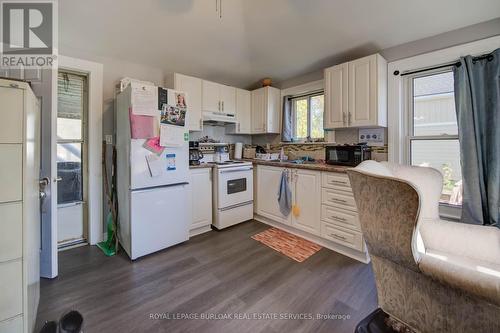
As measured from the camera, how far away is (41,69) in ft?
6.03

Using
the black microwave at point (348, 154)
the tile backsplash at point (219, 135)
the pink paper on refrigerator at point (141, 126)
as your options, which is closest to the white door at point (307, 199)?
the black microwave at point (348, 154)

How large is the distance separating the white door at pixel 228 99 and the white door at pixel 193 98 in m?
0.40

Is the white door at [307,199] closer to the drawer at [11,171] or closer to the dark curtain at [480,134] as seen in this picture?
the dark curtain at [480,134]

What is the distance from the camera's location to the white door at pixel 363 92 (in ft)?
7.66

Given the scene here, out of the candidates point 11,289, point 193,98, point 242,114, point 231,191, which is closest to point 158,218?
point 231,191

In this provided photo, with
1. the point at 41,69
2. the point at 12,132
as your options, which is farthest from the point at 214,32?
the point at 12,132

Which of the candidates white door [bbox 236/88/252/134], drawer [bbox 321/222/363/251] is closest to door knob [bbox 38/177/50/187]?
white door [bbox 236/88/252/134]

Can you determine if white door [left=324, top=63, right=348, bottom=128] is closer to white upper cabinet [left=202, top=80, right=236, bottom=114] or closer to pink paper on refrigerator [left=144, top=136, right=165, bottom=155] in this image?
white upper cabinet [left=202, top=80, right=236, bottom=114]

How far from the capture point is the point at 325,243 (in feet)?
8.22

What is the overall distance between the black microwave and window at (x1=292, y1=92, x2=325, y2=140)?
2.12ft

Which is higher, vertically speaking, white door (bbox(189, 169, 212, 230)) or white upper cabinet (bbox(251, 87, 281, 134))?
white upper cabinet (bbox(251, 87, 281, 134))

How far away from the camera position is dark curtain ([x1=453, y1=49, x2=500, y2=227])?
1.76 m

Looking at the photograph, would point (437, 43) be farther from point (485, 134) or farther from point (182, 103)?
point (182, 103)

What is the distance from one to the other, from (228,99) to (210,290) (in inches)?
105
